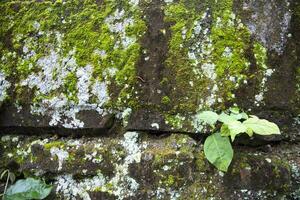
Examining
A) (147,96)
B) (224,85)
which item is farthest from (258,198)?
(147,96)

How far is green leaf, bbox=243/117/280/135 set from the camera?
4.18 feet

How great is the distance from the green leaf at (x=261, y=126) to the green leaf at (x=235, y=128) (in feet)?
0.06

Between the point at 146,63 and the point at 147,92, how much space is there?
0.34 feet

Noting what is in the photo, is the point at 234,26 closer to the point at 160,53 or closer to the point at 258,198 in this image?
the point at 160,53

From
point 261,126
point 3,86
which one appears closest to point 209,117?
point 261,126

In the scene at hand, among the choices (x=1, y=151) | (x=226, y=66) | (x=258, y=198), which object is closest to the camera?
(x=258, y=198)

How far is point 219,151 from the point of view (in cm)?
131

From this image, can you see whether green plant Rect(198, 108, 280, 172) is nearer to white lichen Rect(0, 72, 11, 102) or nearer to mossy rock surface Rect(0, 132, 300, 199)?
mossy rock surface Rect(0, 132, 300, 199)

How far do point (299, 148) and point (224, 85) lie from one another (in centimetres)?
32

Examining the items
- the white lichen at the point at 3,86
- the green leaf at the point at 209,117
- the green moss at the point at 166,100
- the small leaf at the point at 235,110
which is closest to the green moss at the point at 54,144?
the white lichen at the point at 3,86

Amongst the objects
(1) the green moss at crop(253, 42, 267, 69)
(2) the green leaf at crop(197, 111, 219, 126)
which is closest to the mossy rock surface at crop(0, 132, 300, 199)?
(2) the green leaf at crop(197, 111, 219, 126)

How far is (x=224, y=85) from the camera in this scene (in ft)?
4.62

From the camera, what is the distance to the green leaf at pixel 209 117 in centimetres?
133

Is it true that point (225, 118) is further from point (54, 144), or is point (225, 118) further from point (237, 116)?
point (54, 144)
